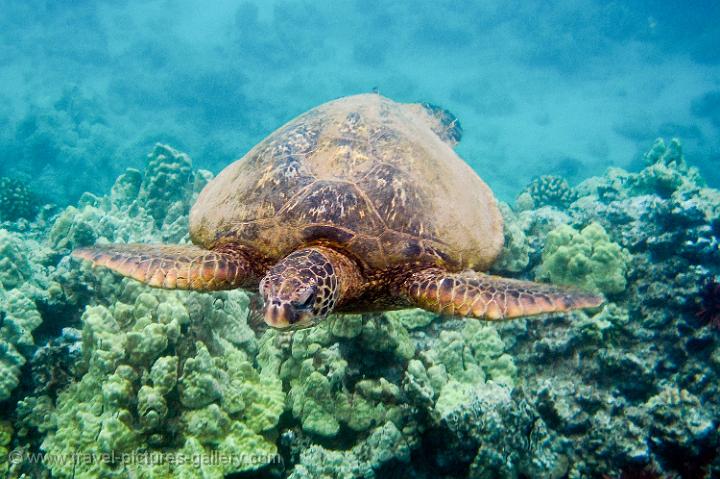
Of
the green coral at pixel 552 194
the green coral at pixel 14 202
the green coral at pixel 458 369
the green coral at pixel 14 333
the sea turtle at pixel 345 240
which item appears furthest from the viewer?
the green coral at pixel 552 194

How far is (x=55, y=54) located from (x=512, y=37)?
50658 millimetres

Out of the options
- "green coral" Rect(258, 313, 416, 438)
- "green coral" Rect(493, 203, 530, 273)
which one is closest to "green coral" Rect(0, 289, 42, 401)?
"green coral" Rect(258, 313, 416, 438)

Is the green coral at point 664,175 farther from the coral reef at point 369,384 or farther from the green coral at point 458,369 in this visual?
the green coral at point 458,369

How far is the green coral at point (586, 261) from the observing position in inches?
246

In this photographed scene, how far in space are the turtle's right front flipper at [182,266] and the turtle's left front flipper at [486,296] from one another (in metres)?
1.45

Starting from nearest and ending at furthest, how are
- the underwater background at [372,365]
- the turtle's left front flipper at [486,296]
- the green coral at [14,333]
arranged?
the turtle's left front flipper at [486,296]
the underwater background at [372,365]
the green coral at [14,333]

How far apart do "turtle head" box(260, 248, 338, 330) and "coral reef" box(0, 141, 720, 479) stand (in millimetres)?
1600

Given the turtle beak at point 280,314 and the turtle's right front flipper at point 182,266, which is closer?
the turtle beak at point 280,314

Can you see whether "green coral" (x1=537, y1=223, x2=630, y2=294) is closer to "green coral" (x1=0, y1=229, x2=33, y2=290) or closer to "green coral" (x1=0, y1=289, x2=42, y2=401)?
"green coral" (x1=0, y1=289, x2=42, y2=401)

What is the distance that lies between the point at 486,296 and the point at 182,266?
2445mm

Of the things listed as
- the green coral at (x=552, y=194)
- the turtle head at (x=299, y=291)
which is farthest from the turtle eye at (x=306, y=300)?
the green coral at (x=552, y=194)

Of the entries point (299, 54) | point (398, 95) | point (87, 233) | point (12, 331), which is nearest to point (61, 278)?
→ point (12, 331)

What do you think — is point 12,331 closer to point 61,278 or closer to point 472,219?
point 61,278

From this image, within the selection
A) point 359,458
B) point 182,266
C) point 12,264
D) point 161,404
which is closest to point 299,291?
point 182,266
